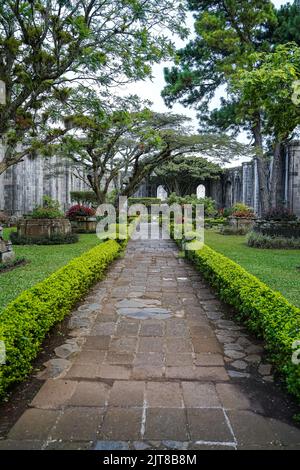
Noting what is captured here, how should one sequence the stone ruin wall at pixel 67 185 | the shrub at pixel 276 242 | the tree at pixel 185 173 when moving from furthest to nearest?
the tree at pixel 185 173, the stone ruin wall at pixel 67 185, the shrub at pixel 276 242

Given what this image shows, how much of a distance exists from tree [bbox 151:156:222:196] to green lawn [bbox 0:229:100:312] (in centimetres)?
2132

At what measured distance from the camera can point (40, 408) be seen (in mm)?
2770

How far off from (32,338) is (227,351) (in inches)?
77.0

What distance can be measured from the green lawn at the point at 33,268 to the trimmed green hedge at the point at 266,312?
311 centimetres

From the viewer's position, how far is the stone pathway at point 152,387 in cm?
240

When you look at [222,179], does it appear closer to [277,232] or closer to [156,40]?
[277,232]

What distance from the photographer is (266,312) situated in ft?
12.7

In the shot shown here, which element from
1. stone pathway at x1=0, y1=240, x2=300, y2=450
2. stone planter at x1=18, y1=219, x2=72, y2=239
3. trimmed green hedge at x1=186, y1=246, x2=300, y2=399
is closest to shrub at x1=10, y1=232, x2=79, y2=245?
stone planter at x1=18, y1=219, x2=72, y2=239

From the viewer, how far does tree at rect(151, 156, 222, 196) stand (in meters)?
32.7

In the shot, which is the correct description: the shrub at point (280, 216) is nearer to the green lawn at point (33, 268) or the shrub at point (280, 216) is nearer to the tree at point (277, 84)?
the tree at point (277, 84)

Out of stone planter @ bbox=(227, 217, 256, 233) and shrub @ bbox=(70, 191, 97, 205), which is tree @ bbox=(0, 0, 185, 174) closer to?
stone planter @ bbox=(227, 217, 256, 233)

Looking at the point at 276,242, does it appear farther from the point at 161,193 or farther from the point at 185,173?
the point at 161,193

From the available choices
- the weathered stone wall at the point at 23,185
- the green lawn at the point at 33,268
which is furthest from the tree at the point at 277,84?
the weathered stone wall at the point at 23,185
